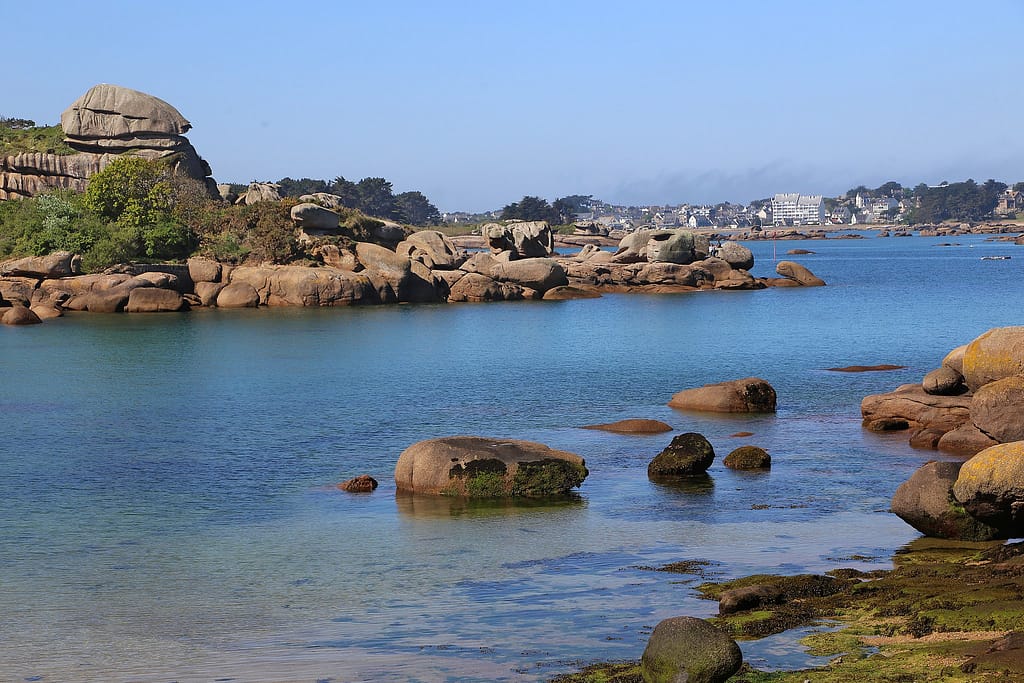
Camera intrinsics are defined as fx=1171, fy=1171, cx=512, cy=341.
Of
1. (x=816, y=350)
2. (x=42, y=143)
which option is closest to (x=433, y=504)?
(x=816, y=350)

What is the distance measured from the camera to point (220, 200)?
9425 cm

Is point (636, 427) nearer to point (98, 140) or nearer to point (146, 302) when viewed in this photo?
point (146, 302)

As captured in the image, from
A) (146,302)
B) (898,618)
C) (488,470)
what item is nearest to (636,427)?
(488,470)

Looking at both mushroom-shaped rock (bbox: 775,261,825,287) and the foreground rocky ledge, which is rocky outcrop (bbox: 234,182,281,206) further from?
the foreground rocky ledge

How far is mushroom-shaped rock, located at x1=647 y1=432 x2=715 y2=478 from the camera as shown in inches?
1045

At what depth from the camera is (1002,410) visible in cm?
2628

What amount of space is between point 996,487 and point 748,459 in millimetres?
9618

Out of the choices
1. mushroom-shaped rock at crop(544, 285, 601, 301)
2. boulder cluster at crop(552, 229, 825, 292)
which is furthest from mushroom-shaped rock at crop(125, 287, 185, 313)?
boulder cluster at crop(552, 229, 825, 292)

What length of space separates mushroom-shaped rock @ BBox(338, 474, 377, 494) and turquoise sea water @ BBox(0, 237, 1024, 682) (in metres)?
0.30

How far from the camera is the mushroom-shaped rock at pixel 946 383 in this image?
31.5 metres

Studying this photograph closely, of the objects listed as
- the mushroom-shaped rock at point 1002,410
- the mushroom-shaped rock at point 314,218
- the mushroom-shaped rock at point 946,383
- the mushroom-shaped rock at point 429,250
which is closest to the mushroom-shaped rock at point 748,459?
the mushroom-shaped rock at point 1002,410

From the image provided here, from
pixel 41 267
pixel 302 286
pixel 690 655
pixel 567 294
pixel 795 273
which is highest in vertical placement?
pixel 41 267

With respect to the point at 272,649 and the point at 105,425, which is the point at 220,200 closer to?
the point at 105,425

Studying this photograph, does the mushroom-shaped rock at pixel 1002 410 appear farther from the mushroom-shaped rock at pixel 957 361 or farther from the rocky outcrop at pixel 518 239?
the rocky outcrop at pixel 518 239
